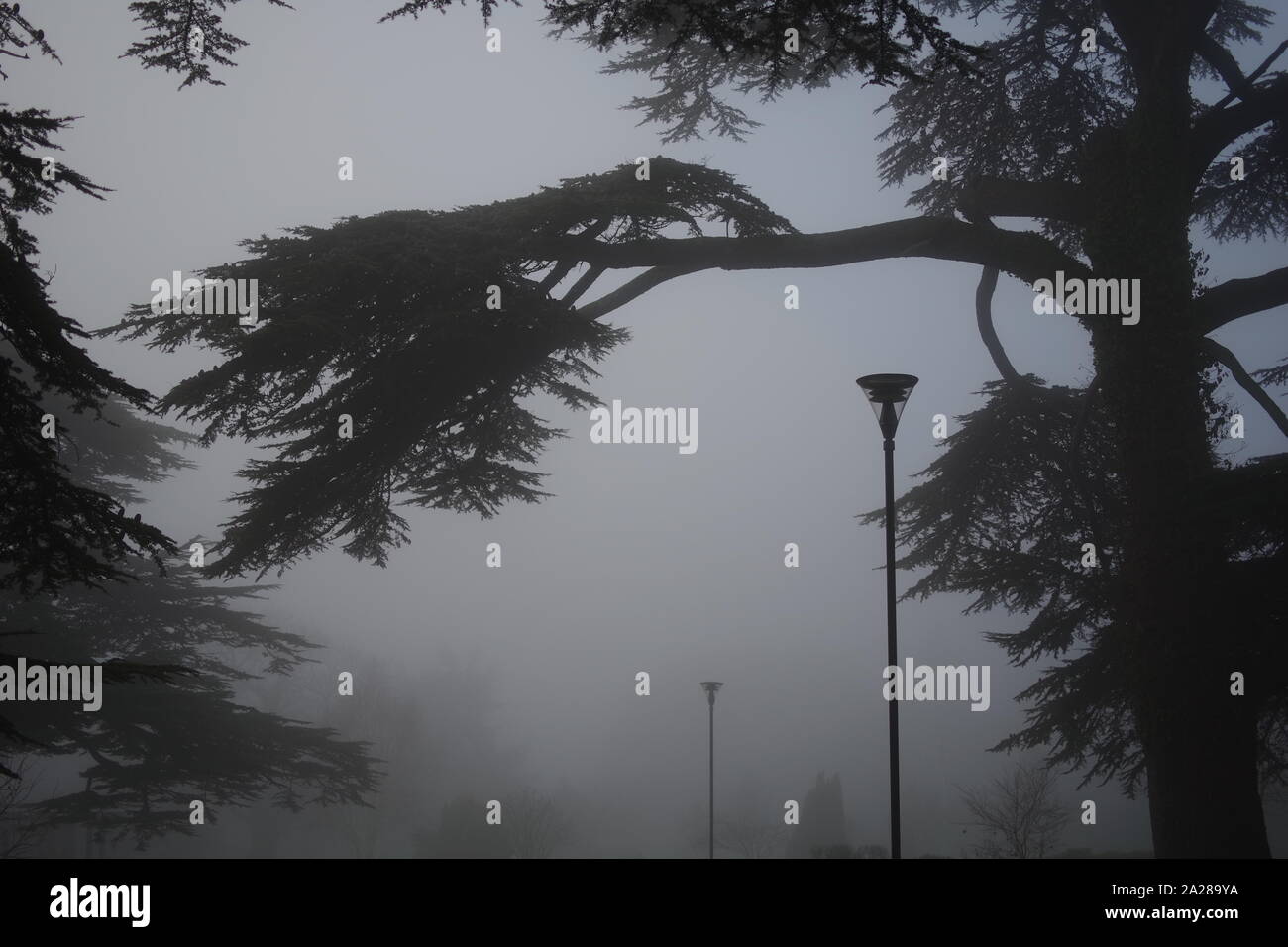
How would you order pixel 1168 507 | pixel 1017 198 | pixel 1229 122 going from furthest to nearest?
pixel 1017 198 < pixel 1229 122 < pixel 1168 507

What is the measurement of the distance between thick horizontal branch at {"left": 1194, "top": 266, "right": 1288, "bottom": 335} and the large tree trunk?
66 centimetres

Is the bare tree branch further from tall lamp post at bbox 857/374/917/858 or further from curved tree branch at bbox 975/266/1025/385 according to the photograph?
tall lamp post at bbox 857/374/917/858

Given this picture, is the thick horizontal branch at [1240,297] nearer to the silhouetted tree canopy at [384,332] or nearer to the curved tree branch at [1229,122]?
the curved tree branch at [1229,122]

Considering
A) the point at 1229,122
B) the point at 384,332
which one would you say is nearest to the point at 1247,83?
the point at 1229,122

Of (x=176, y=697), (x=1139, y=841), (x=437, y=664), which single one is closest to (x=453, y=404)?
(x=176, y=697)

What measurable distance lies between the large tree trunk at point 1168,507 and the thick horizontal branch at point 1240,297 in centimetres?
66

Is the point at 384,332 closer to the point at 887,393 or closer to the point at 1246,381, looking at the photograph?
the point at 887,393

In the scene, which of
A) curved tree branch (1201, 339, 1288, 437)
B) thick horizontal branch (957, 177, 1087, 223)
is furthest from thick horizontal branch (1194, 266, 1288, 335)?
thick horizontal branch (957, 177, 1087, 223)

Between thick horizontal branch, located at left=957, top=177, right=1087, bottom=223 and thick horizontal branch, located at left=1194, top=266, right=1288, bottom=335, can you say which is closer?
thick horizontal branch, located at left=1194, top=266, right=1288, bottom=335

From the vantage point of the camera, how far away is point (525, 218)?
10.1m

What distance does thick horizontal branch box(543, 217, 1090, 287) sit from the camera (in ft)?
36.0

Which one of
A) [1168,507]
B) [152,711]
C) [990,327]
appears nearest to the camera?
[1168,507]

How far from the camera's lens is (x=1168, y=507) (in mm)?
10648

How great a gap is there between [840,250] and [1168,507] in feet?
15.9
